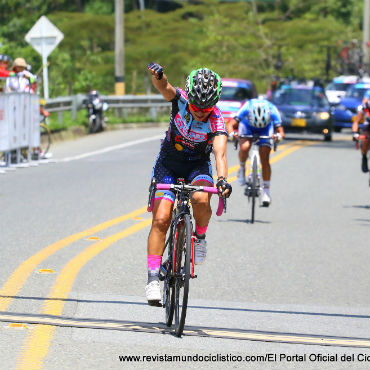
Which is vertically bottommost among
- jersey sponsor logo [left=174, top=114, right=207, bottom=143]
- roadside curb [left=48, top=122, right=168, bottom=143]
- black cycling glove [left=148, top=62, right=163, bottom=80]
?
roadside curb [left=48, top=122, right=168, bottom=143]

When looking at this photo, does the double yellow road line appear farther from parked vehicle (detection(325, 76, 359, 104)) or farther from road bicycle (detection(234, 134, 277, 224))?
parked vehicle (detection(325, 76, 359, 104))

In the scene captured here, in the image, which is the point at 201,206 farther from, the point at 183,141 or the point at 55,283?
the point at 55,283

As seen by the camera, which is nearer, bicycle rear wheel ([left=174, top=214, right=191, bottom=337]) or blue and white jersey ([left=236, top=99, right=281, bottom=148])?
bicycle rear wheel ([left=174, top=214, right=191, bottom=337])

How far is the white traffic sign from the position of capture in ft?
92.7

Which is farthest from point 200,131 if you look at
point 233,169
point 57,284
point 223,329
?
point 233,169

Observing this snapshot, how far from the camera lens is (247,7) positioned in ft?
178

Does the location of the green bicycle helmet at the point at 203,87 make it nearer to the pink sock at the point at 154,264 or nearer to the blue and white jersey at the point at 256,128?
the pink sock at the point at 154,264

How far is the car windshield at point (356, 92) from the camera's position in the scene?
38.4 metres

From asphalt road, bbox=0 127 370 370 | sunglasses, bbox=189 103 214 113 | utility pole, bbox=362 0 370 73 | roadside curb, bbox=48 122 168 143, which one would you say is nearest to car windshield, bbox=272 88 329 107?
roadside curb, bbox=48 122 168 143

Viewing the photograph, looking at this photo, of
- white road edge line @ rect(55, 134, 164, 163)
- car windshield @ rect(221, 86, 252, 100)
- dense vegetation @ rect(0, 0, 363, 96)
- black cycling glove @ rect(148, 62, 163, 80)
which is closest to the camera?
black cycling glove @ rect(148, 62, 163, 80)

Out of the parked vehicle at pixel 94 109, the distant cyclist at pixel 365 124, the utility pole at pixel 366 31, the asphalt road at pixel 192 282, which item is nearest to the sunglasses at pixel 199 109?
the asphalt road at pixel 192 282

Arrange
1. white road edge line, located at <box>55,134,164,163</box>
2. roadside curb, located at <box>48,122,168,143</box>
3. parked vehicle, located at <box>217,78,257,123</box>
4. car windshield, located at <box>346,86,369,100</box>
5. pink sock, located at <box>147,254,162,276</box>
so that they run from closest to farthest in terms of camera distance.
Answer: pink sock, located at <box>147,254,162,276</box> → white road edge line, located at <box>55,134,164,163</box> → roadside curb, located at <box>48,122,168,143</box> → parked vehicle, located at <box>217,78,257,123</box> → car windshield, located at <box>346,86,369,100</box>

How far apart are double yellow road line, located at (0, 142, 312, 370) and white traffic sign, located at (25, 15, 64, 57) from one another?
14356 millimetres

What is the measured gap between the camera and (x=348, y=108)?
37344mm
